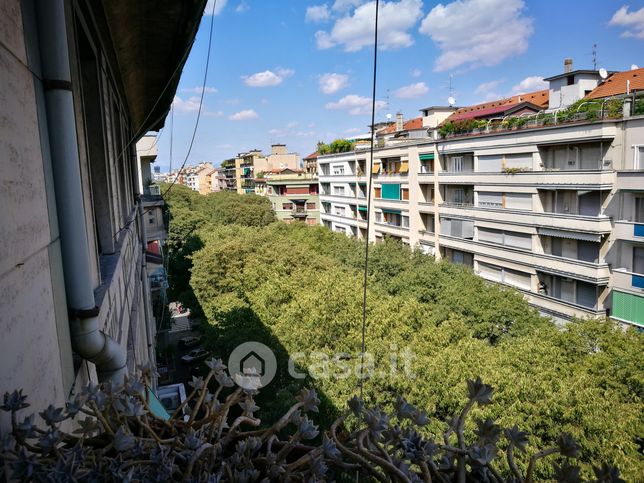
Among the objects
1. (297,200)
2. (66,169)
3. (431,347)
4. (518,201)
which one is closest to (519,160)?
(518,201)

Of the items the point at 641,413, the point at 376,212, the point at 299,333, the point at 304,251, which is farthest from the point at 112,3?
the point at 376,212

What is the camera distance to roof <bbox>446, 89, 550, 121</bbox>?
2992 cm


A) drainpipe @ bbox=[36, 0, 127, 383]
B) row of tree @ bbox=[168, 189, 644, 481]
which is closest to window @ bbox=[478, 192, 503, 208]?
row of tree @ bbox=[168, 189, 644, 481]

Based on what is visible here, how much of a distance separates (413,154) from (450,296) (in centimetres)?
1262

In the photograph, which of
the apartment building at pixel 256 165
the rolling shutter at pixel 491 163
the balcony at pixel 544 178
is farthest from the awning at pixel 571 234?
the apartment building at pixel 256 165

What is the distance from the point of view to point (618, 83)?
22.9 m

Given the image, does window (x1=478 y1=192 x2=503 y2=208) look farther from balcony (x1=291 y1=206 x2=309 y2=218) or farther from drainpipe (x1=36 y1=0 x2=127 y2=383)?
balcony (x1=291 y1=206 x2=309 y2=218)

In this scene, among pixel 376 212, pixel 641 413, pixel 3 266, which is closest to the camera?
pixel 3 266

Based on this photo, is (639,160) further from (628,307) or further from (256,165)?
(256,165)

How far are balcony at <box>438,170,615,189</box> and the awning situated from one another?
164 centimetres

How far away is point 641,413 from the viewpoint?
9156 millimetres

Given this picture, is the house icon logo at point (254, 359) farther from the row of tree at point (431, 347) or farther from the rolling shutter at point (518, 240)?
the rolling shutter at point (518, 240)

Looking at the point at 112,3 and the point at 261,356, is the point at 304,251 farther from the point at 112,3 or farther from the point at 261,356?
the point at 112,3

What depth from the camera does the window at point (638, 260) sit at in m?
16.5
